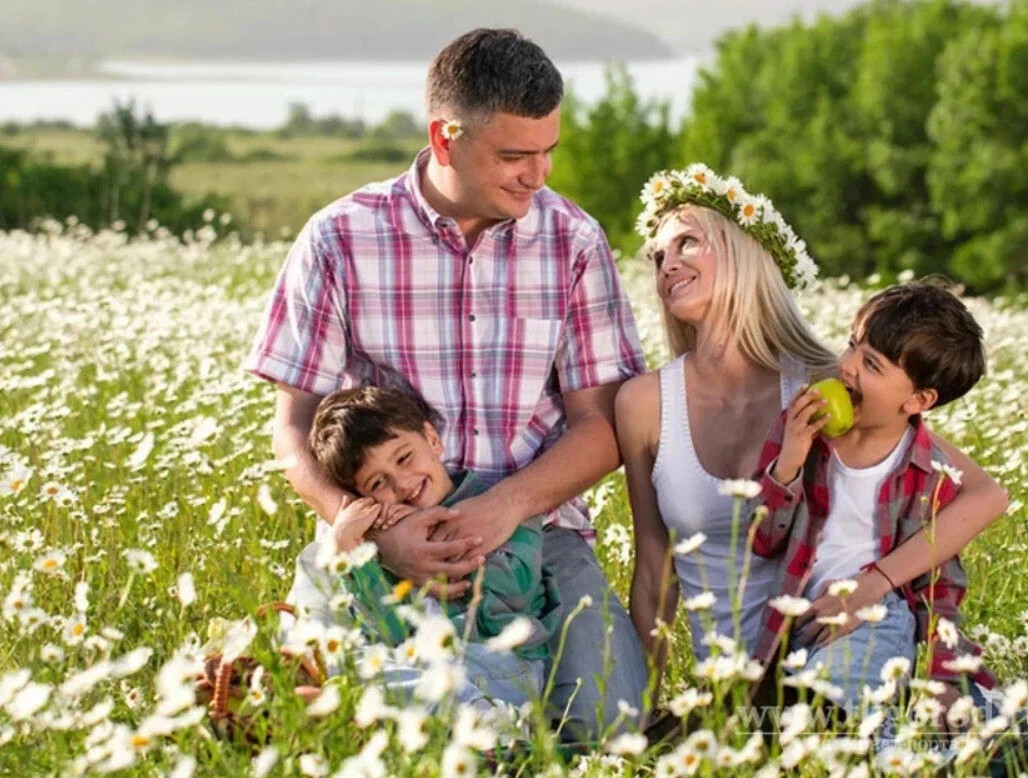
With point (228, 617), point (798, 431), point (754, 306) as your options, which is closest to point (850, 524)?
point (798, 431)

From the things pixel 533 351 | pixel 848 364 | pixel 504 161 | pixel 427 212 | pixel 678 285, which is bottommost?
pixel 533 351

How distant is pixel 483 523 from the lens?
13.8 feet

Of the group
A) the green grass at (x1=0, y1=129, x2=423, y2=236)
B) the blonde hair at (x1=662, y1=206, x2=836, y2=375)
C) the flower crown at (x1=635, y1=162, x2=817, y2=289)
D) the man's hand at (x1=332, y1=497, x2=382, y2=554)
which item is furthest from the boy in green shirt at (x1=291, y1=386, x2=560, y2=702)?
the green grass at (x1=0, y1=129, x2=423, y2=236)

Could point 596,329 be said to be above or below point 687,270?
below

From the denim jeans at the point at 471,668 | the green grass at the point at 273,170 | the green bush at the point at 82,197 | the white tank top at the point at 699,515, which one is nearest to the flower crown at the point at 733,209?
the white tank top at the point at 699,515

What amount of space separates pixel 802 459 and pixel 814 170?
32.4 m

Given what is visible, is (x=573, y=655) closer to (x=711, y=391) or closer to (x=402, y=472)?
(x=402, y=472)

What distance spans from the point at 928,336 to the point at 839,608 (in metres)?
0.65

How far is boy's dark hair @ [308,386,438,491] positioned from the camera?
13.5ft

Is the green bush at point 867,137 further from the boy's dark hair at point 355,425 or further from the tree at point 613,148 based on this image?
the boy's dark hair at point 355,425

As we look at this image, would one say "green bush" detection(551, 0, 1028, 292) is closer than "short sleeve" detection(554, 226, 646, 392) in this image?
No

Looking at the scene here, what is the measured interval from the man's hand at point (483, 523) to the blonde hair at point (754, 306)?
2.38ft

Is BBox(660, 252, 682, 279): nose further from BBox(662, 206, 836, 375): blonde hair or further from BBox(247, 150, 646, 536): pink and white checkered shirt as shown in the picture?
BBox(247, 150, 646, 536): pink and white checkered shirt

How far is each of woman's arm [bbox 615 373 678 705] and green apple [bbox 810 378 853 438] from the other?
58 cm
